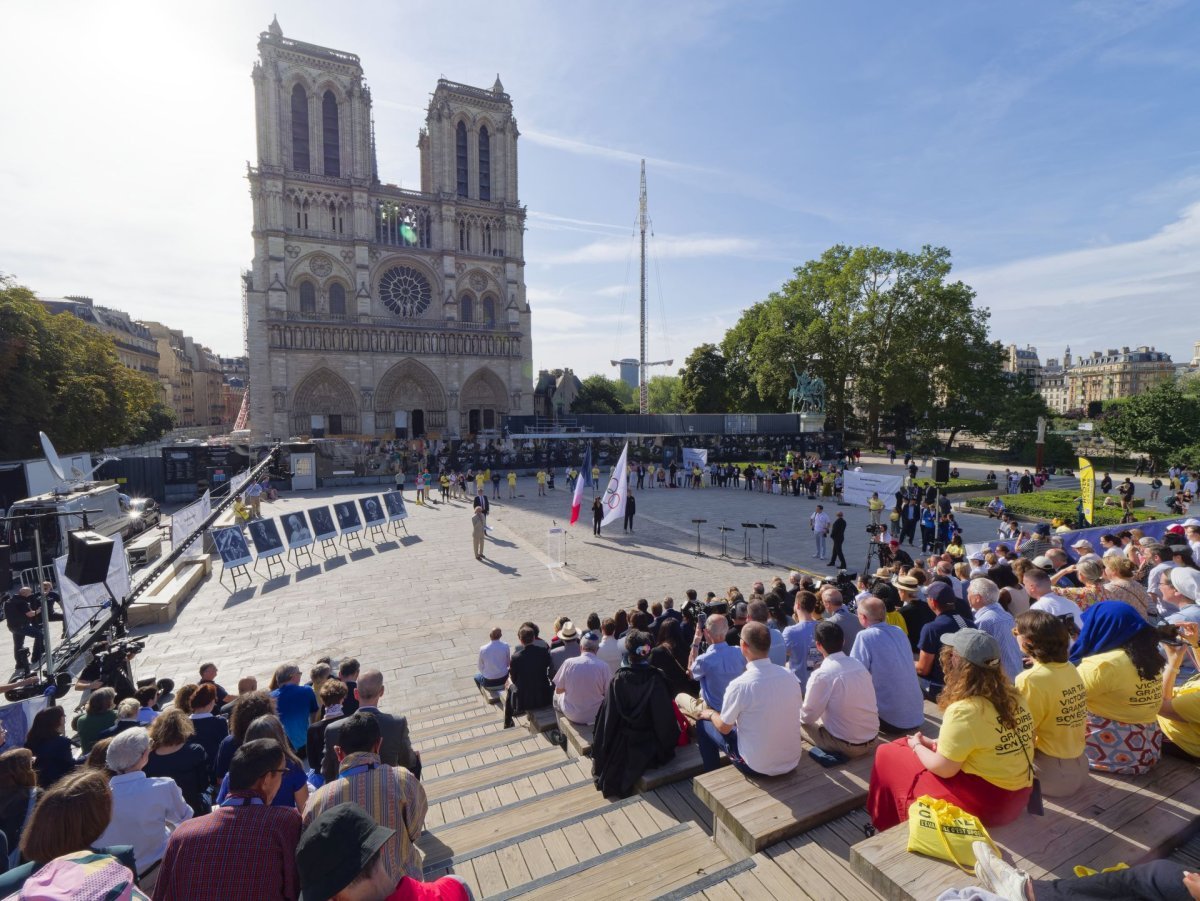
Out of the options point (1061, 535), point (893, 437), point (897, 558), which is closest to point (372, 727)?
point (897, 558)

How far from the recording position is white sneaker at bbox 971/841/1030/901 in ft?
7.56

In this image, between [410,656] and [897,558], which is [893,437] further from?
[410,656]

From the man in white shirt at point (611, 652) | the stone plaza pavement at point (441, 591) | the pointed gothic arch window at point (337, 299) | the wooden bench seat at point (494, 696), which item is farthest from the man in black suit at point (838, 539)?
the pointed gothic arch window at point (337, 299)

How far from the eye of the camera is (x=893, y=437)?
51.5 m

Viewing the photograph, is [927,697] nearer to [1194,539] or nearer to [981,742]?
[981,742]

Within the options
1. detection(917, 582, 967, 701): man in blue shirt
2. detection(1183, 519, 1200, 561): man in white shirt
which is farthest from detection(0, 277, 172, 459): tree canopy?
detection(1183, 519, 1200, 561): man in white shirt

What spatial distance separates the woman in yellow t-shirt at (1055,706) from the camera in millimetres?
3219

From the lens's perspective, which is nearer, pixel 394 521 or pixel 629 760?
pixel 629 760

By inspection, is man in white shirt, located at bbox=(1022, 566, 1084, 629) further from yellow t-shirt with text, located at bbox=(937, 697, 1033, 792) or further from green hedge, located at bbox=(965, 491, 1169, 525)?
green hedge, located at bbox=(965, 491, 1169, 525)

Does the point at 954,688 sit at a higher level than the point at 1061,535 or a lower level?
higher

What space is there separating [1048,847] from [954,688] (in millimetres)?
858

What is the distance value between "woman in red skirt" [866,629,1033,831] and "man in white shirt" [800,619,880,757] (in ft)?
2.83

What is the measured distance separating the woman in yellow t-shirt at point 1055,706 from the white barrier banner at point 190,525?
58.3 feet

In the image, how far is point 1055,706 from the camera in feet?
10.6
